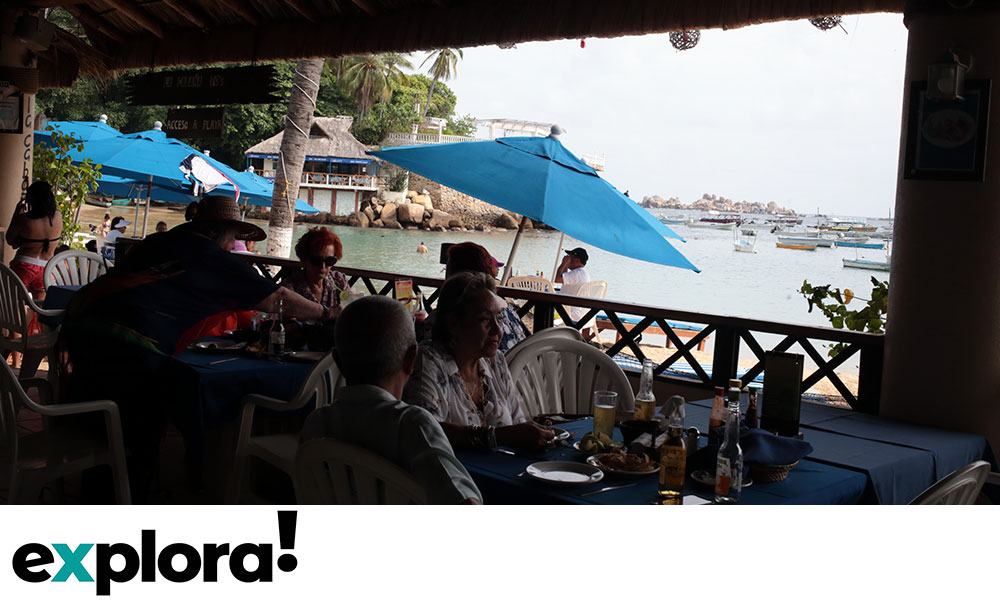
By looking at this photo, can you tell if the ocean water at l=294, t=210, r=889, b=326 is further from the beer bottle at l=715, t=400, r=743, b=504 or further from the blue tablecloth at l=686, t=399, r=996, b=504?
the beer bottle at l=715, t=400, r=743, b=504

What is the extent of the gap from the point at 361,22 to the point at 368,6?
0.56 feet

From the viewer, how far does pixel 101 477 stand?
330 centimetres

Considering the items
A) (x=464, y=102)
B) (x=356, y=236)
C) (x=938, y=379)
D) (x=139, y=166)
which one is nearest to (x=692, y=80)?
(x=464, y=102)

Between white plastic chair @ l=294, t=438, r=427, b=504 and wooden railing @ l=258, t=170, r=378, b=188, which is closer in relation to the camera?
white plastic chair @ l=294, t=438, r=427, b=504

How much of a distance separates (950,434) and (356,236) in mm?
46137

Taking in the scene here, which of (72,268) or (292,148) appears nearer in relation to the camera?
(72,268)

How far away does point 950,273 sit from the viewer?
3270 millimetres

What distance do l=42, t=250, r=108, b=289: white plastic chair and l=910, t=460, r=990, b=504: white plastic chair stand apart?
228 inches

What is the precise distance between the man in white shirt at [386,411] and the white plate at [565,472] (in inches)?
16.0

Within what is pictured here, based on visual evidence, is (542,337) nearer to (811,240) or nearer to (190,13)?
(190,13)

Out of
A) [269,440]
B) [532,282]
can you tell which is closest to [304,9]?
[269,440]

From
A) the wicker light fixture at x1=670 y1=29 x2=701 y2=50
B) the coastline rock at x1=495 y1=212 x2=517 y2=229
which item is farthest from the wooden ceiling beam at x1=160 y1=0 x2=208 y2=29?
the coastline rock at x1=495 y1=212 x2=517 y2=229

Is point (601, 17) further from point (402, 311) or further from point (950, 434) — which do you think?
point (402, 311)

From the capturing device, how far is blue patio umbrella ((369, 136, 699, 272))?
493 cm
